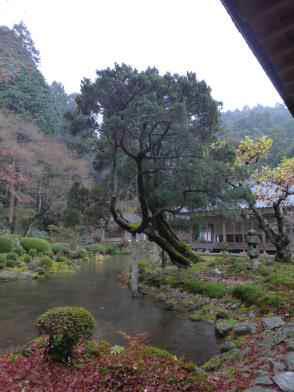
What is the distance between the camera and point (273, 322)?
536cm

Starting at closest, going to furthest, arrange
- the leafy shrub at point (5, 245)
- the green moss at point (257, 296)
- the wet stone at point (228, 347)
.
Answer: the wet stone at point (228, 347)
the green moss at point (257, 296)
the leafy shrub at point (5, 245)

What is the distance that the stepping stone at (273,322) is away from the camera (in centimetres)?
516

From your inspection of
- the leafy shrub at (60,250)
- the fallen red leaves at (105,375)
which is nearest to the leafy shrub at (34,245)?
the leafy shrub at (60,250)

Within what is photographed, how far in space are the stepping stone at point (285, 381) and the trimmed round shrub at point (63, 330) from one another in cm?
226

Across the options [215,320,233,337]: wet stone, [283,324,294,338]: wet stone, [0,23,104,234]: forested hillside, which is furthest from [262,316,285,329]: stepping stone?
[0,23,104,234]: forested hillside

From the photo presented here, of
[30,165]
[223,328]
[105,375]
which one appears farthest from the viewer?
[30,165]

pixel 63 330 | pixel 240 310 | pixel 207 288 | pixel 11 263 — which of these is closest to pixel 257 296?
pixel 240 310

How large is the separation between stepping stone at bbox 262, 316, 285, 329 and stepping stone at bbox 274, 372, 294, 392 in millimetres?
2053

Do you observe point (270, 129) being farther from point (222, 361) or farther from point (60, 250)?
point (222, 361)

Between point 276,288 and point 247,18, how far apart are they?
25.2 ft

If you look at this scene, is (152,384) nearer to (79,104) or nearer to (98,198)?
(79,104)

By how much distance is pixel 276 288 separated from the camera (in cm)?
759

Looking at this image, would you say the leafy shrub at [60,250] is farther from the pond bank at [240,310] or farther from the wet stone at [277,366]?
the wet stone at [277,366]

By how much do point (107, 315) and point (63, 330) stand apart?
14.0ft
